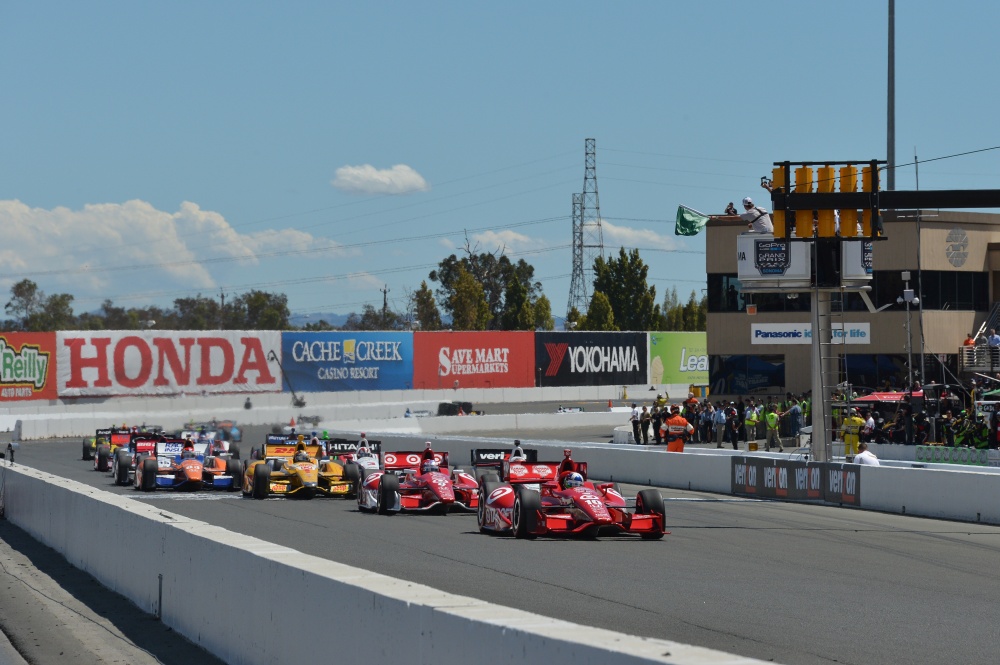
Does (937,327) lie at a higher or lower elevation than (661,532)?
higher

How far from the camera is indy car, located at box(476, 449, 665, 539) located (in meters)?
18.0

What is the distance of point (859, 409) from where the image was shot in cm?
3962

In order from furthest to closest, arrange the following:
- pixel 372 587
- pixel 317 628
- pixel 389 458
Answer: pixel 389 458, pixel 317 628, pixel 372 587

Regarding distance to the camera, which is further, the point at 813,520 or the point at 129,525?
the point at 813,520

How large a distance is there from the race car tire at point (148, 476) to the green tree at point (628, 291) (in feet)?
266

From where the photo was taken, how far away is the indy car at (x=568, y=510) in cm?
1800

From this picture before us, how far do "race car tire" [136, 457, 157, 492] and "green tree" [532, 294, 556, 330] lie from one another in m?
90.9

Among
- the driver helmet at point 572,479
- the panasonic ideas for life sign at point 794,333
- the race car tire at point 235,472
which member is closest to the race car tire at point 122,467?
the race car tire at point 235,472

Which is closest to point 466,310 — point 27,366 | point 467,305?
point 467,305

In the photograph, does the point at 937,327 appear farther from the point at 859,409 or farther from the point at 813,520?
the point at 813,520

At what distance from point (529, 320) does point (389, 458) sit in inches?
3326

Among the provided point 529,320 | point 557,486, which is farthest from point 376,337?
point 557,486

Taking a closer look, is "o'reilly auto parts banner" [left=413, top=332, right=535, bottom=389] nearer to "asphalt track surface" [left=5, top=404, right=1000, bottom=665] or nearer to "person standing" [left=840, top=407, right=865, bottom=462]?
"person standing" [left=840, top=407, right=865, bottom=462]

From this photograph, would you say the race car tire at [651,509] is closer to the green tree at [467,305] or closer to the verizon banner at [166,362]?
the verizon banner at [166,362]
